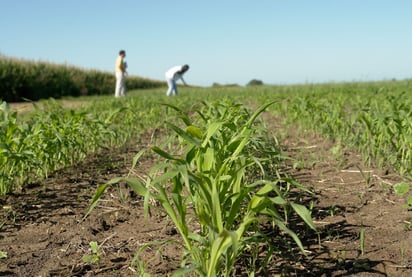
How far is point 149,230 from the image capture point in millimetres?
2439

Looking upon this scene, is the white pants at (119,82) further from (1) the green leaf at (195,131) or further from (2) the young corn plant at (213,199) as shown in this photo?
(1) the green leaf at (195,131)

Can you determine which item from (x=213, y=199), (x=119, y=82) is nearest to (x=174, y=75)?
(x=119, y=82)

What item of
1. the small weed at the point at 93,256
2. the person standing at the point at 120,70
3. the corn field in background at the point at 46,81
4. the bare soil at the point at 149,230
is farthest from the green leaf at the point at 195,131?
the corn field in background at the point at 46,81

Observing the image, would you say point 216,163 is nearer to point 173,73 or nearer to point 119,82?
point 119,82

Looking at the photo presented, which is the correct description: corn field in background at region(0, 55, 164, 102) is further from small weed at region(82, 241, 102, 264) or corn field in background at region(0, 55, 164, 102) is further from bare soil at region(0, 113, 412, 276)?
small weed at region(82, 241, 102, 264)

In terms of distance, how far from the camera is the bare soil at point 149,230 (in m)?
1.96

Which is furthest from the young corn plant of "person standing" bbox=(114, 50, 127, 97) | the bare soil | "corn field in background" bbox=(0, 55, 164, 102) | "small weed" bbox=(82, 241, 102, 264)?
"corn field in background" bbox=(0, 55, 164, 102)

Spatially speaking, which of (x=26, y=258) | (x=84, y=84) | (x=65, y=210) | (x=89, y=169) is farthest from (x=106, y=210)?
(x=84, y=84)

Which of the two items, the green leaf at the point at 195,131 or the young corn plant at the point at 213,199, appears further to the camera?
the green leaf at the point at 195,131

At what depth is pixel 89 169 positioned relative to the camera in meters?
3.98

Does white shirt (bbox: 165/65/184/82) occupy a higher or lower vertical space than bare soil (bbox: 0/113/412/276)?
higher

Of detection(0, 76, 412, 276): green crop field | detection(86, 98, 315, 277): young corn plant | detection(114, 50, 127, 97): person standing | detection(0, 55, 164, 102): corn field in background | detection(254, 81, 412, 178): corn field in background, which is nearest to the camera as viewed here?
detection(86, 98, 315, 277): young corn plant

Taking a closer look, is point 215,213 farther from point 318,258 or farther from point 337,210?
point 337,210

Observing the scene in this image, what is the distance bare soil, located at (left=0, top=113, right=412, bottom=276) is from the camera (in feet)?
6.43
